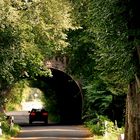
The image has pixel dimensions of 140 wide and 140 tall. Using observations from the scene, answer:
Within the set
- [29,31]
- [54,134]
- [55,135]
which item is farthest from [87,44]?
[29,31]

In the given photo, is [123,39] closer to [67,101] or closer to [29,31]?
[29,31]

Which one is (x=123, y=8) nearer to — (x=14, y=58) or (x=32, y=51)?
(x=14, y=58)

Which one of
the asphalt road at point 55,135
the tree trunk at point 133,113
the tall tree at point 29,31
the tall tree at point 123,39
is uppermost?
the tall tree at point 29,31

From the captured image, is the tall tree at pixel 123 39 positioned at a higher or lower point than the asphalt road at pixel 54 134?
higher

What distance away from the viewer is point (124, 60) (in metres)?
15.4

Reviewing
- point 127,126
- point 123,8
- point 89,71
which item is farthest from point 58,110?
point 123,8

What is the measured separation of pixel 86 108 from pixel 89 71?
22.4 ft

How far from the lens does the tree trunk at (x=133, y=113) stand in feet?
54.3

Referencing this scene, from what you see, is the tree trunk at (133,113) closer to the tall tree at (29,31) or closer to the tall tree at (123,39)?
the tall tree at (123,39)

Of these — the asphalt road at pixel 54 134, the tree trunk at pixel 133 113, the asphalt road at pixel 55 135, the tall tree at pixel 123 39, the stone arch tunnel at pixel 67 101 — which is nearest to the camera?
the tall tree at pixel 123 39

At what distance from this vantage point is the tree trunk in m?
16.6

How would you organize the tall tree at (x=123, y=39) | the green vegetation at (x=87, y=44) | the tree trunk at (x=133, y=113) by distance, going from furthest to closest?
the tree trunk at (x=133, y=113) → the green vegetation at (x=87, y=44) → the tall tree at (x=123, y=39)

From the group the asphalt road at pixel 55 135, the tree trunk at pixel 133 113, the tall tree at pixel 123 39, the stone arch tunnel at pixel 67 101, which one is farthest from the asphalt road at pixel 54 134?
the stone arch tunnel at pixel 67 101

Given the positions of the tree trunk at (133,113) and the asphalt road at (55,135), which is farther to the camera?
the asphalt road at (55,135)
